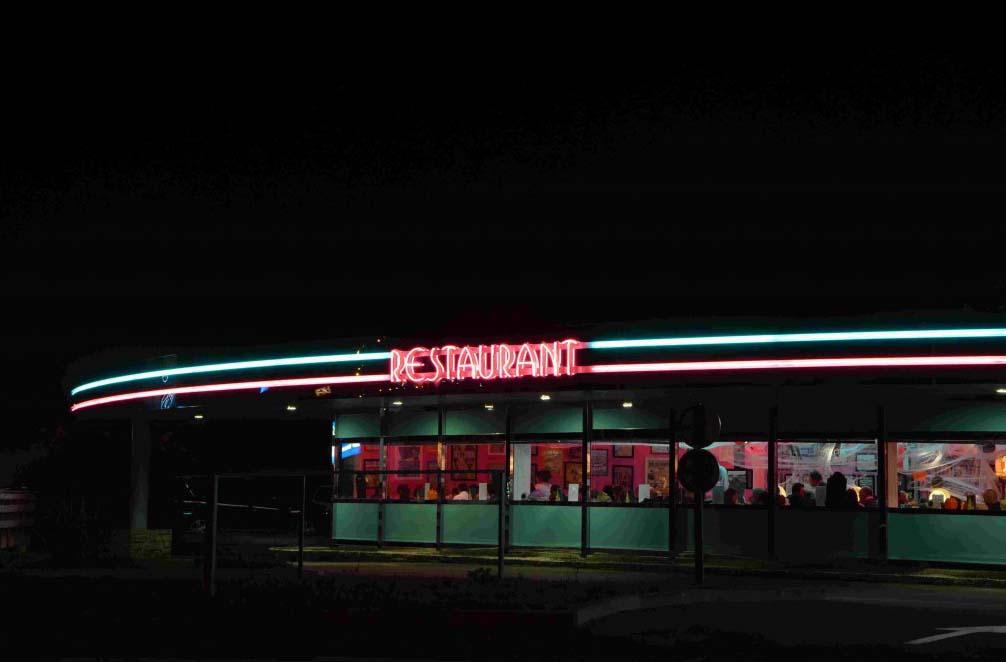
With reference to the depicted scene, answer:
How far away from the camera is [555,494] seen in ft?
84.7

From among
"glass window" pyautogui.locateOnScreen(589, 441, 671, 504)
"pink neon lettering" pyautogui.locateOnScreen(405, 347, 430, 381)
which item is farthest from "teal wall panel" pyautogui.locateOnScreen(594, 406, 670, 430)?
"pink neon lettering" pyautogui.locateOnScreen(405, 347, 430, 381)

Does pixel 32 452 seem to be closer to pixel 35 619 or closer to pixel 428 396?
pixel 428 396

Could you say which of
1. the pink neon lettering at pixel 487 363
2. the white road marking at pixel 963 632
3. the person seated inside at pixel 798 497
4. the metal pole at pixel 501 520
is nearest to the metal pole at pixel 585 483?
the pink neon lettering at pixel 487 363

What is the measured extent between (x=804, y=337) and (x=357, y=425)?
34.3 feet

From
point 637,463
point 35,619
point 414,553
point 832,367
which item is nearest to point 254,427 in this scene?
point 414,553

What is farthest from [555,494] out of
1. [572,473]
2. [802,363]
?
[802,363]

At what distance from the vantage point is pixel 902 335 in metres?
21.5

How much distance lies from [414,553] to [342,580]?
28.7ft

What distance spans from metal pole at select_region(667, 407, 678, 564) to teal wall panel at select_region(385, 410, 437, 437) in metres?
5.22

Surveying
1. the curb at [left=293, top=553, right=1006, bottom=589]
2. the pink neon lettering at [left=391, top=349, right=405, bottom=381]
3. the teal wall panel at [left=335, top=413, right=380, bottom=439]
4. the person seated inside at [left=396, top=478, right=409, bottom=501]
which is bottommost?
the curb at [left=293, top=553, right=1006, bottom=589]

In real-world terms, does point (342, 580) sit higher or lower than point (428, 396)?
lower

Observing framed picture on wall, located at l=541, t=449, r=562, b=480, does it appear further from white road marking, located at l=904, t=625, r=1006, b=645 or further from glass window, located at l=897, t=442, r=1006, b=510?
white road marking, located at l=904, t=625, r=1006, b=645

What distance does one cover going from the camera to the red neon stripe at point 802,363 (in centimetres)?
2109

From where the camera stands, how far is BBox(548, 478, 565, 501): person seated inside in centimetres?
2578
